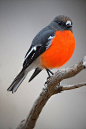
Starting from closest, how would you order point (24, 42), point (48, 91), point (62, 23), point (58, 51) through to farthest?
1. point (48, 91)
2. point (58, 51)
3. point (62, 23)
4. point (24, 42)

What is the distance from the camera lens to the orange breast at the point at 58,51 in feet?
3.93

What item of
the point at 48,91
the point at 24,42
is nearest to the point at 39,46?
the point at 48,91

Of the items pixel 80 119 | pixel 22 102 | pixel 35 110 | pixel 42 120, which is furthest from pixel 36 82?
pixel 35 110

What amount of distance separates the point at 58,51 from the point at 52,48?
45 millimetres

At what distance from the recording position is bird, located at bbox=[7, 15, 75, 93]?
1.21 meters

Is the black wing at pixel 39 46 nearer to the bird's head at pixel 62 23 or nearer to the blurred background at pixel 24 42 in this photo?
the bird's head at pixel 62 23

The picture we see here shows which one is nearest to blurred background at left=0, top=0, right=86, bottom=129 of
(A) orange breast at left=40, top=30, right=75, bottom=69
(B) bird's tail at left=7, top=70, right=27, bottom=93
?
(B) bird's tail at left=7, top=70, right=27, bottom=93

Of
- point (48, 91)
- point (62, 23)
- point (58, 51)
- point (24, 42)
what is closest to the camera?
point (48, 91)

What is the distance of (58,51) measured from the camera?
3.92 ft

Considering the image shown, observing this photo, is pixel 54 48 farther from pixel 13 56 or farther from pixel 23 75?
pixel 13 56

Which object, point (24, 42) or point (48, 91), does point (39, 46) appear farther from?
point (24, 42)

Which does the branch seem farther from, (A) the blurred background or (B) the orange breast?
(A) the blurred background

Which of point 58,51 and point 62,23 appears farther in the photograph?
point 62,23

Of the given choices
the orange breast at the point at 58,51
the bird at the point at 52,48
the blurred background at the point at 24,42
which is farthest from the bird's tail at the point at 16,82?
the blurred background at the point at 24,42
